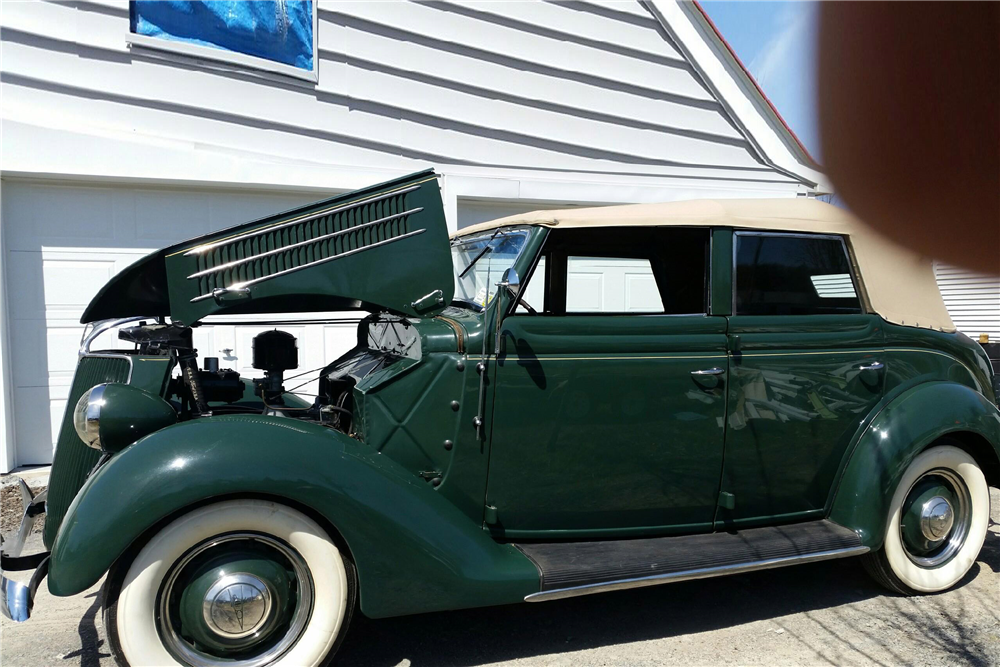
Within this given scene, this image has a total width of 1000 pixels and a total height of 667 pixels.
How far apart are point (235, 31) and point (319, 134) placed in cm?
94

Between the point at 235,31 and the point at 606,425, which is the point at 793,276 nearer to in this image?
the point at 606,425

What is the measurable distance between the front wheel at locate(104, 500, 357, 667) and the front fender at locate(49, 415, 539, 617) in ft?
0.26

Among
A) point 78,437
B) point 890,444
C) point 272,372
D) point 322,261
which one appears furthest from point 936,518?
point 78,437

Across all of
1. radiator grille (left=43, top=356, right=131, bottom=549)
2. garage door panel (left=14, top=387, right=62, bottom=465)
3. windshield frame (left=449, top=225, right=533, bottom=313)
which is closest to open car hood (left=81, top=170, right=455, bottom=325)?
windshield frame (left=449, top=225, right=533, bottom=313)

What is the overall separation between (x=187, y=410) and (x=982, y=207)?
3.36 metres

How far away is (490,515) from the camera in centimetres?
291

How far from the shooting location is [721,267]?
320 centimetres

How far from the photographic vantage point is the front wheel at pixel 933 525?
335 centimetres

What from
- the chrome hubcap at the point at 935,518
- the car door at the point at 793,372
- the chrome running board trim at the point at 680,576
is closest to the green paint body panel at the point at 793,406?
the car door at the point at 793,372

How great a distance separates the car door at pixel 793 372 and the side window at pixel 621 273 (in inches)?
8.6

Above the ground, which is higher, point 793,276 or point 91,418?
point 793,276

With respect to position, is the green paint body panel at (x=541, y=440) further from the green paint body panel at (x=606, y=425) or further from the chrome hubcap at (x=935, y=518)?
the chrome hubcap at (x=935, y=518)

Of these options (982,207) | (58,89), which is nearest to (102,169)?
(58,89)

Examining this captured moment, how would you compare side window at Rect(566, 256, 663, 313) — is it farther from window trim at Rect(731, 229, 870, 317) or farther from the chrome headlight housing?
the chrome headlight housing
